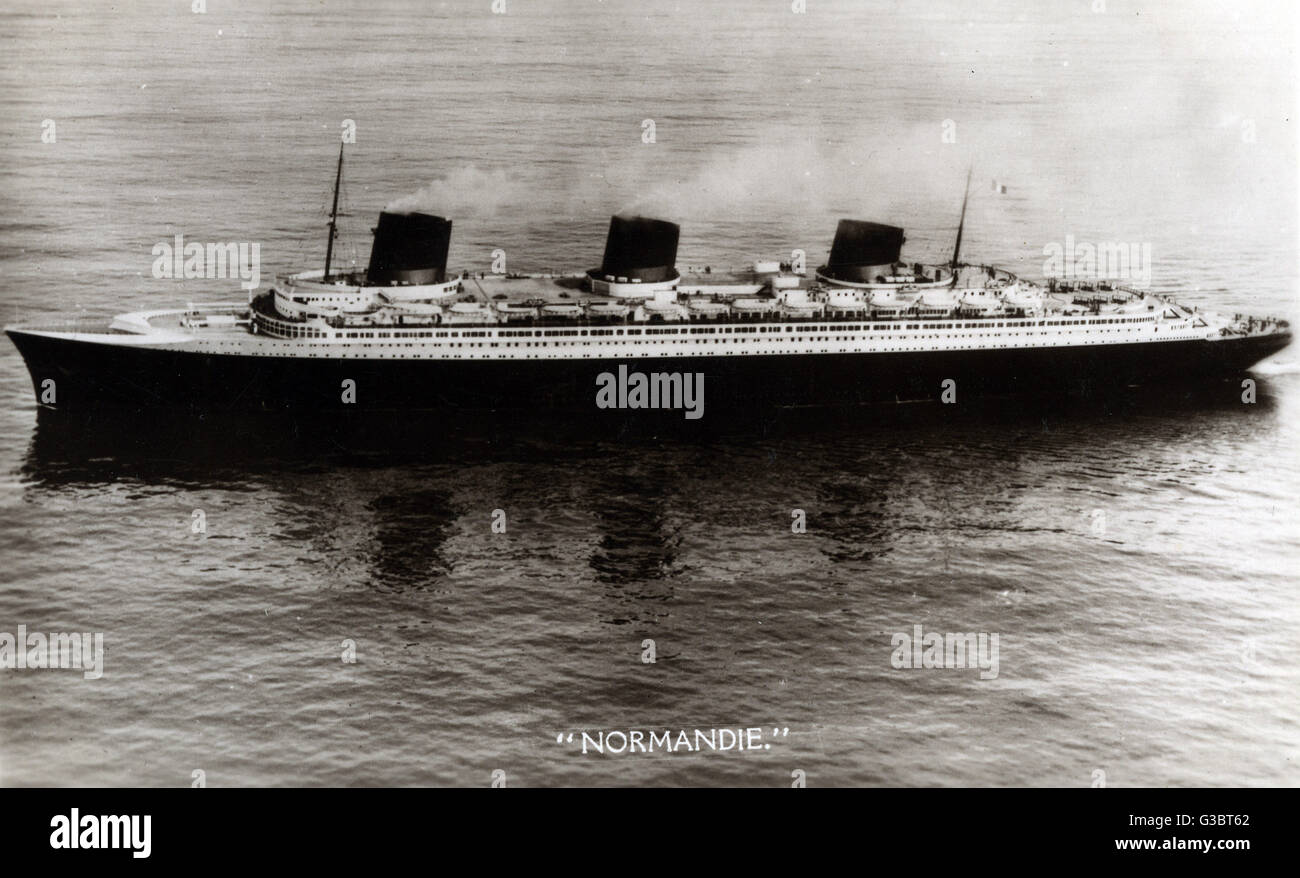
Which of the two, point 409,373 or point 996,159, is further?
point 996,159

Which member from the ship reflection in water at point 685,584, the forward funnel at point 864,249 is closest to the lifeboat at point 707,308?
the forward funnel at point 864,249

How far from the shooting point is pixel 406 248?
73875 mm

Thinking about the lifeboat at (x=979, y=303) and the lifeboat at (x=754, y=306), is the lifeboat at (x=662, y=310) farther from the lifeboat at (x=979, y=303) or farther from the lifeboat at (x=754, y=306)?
the lifeboat at (x=979, y=303)

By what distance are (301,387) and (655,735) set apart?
3466cm

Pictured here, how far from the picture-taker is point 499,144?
3804 inches

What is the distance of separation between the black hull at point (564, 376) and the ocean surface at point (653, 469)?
221 cm

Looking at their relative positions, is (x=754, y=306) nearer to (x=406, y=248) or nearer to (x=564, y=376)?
(x=564, y=376)

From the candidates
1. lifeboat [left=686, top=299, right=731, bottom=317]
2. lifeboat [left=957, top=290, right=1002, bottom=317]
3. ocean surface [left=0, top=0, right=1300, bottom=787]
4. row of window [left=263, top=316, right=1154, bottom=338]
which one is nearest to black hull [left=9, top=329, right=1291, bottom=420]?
row of window [left=263, top=316, right=1154, bottom=338]

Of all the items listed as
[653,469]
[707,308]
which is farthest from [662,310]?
[653,469]

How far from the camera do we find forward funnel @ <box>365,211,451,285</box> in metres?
73.6

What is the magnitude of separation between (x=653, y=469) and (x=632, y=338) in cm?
1299

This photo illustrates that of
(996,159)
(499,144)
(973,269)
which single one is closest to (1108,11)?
(996,159)

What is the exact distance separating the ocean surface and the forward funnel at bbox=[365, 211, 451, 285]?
1.77 meters
